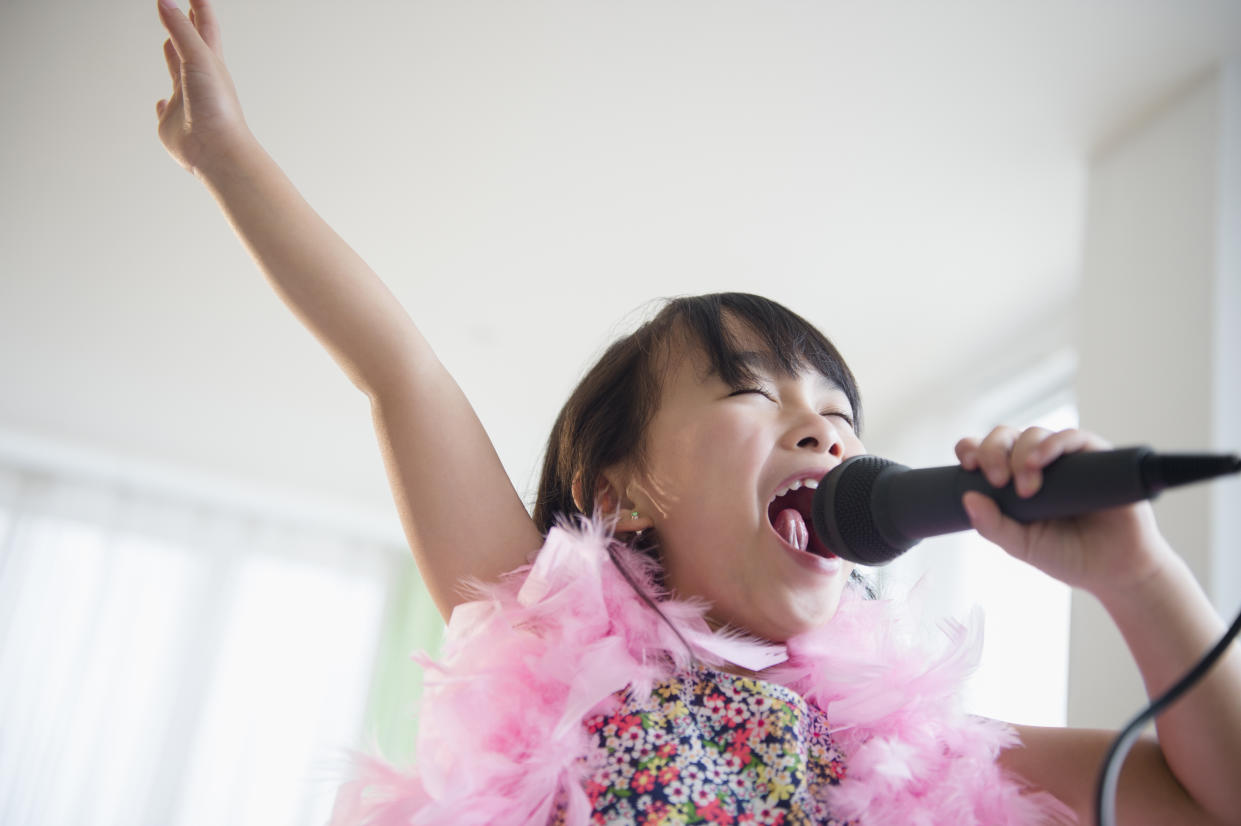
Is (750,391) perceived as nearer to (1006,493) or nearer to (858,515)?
(858,515)

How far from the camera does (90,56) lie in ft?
7.49

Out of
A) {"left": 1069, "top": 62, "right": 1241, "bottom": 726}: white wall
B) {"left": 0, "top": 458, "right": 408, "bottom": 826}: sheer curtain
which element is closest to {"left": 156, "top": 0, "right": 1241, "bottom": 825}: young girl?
{"left": 1069, "top": 62, "right": 1241, "bottom": 726}: white wall

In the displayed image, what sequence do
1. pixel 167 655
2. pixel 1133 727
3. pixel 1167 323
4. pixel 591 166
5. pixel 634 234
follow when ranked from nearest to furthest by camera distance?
pixel 1133 727 < pixel 1167 323 < pixel 591 166 < pixel 634 234 < pixel 167 655

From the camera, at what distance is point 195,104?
94 cm

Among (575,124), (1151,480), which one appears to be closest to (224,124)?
(1151,480)

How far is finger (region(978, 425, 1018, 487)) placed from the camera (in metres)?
0.60

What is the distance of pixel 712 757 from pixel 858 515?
0.21 metres

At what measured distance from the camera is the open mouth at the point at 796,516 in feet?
2.95

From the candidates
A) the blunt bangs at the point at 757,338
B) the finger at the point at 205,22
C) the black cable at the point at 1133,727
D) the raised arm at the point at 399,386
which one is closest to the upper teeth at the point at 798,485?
the blunt bangs at the point at 757,338

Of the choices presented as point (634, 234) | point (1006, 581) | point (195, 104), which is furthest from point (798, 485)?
point (1006, 581)

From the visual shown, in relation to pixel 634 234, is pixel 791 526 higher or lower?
lower

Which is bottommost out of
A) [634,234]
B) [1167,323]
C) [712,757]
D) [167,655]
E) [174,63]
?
[167,655]

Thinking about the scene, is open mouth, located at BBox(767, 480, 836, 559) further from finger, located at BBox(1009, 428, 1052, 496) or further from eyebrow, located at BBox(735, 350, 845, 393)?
finger, located at BBox(1009, 428, 1052, 496)

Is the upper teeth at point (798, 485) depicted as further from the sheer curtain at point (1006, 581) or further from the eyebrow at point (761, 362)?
the sheer curtain at point (1006, 581)
